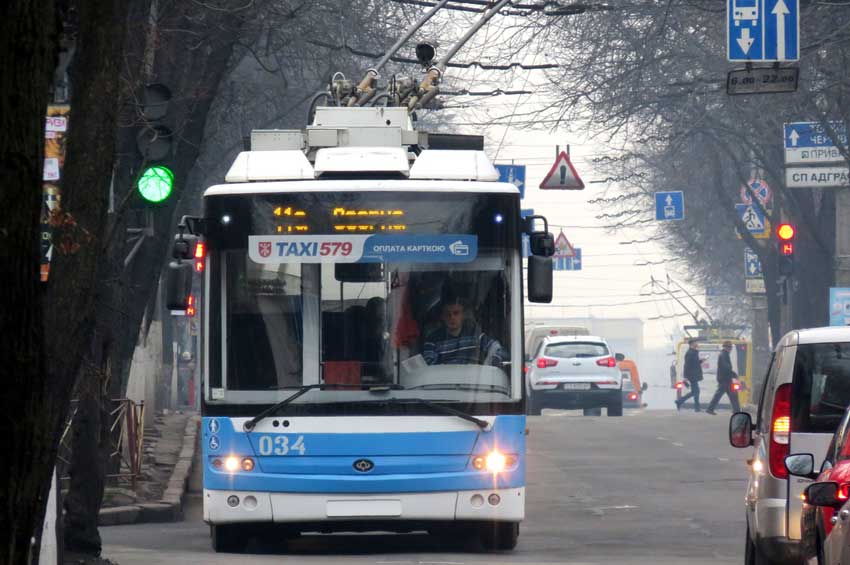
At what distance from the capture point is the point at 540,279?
13.0 meters

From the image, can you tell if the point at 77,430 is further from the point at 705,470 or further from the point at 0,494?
the point at 705,470

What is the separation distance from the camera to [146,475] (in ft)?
68.0

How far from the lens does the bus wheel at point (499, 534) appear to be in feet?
44.2

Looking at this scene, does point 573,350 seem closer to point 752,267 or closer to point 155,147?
point 752,267

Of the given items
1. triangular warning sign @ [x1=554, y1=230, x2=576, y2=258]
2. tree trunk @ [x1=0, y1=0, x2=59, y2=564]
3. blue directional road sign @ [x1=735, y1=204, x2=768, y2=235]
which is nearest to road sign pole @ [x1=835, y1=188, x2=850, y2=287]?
blue directional road sign @ [x1=735, y1=204, x2=768, y2=235]

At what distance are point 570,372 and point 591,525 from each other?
19007 mm

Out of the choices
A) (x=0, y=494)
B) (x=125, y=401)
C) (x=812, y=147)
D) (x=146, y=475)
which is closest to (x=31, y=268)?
(x=0, y=494)

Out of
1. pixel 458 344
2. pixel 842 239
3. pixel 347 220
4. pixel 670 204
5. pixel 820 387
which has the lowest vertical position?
pixel 820 387

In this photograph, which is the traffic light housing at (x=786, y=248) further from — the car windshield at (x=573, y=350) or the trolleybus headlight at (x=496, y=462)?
the trolleybus headlight at (x=496, y=462)

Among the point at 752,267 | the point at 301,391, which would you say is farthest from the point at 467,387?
the point at 752,267

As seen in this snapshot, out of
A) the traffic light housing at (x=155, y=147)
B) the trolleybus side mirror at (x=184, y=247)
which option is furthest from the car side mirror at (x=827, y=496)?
the traffic light housing at (x=155, y=147)

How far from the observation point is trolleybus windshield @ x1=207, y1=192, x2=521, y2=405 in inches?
509

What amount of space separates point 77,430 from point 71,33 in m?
3.25

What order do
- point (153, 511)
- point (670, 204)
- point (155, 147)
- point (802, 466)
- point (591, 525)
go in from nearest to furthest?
point (802, 466) → point (155, 147) → point (591, 525) → point (153, 511) → point (670, 204)
